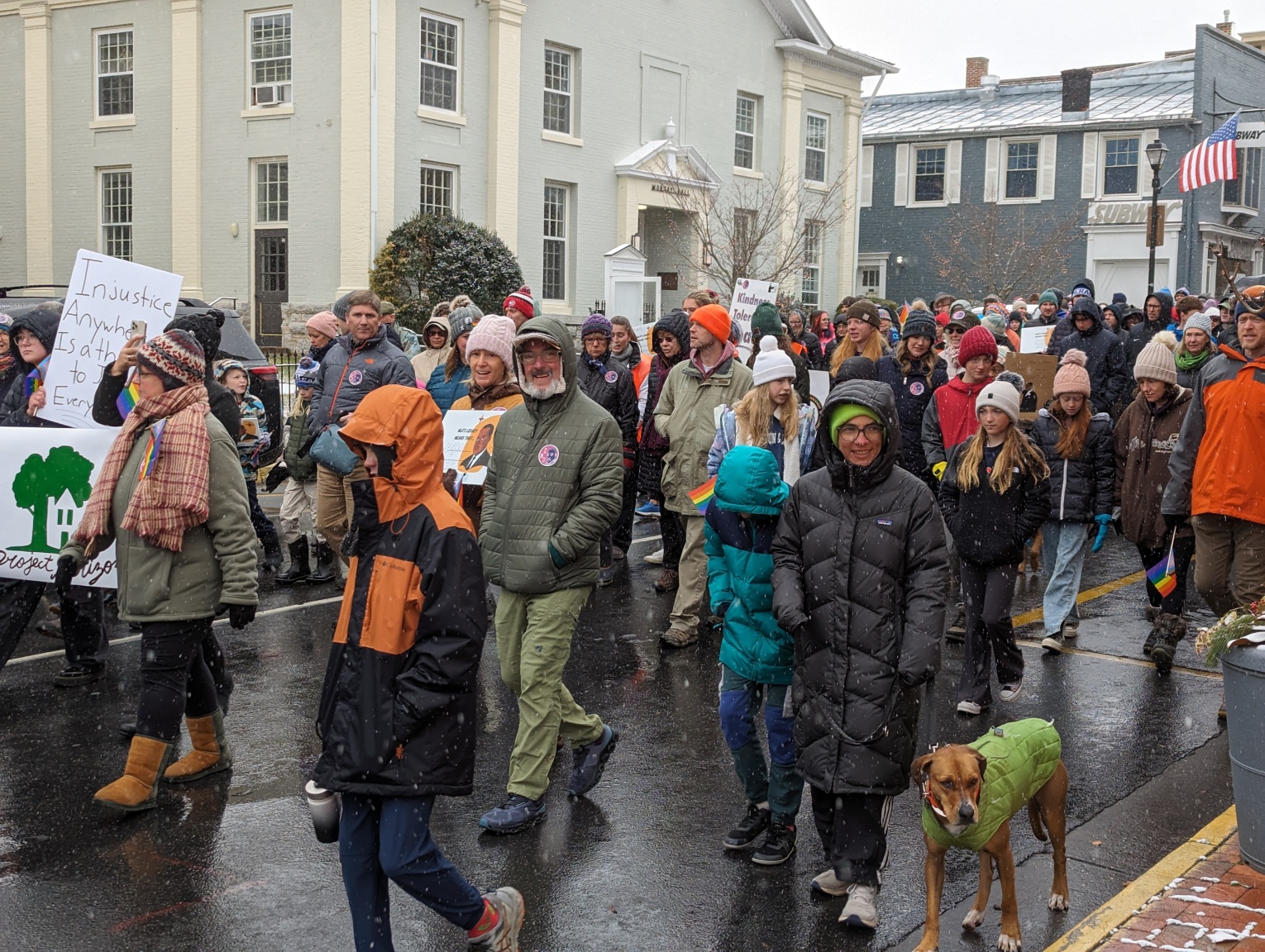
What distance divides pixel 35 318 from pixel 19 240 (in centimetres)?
2274

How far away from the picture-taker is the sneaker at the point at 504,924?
4133mm

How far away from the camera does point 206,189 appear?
2628 centimetres

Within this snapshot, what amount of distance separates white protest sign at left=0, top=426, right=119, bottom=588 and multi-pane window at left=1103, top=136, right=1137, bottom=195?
3948cm

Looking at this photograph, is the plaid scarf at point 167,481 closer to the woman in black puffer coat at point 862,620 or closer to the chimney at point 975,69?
the woman in black puffer coat at point 862,620

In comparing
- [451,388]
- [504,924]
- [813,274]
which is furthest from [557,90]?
[504,924]

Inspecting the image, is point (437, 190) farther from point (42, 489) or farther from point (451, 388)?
point (42, 489)

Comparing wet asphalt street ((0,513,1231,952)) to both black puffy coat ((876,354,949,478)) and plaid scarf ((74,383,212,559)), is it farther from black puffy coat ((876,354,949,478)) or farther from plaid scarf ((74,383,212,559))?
black puffy coat ((876,354,949,478))

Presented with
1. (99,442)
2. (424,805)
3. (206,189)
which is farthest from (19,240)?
(424,805)

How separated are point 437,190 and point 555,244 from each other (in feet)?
11.5

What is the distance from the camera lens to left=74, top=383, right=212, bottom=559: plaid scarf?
556 centimetres

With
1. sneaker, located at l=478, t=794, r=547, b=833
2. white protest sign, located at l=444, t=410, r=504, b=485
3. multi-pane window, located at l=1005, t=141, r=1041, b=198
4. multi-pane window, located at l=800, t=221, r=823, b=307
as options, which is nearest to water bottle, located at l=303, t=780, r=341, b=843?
sneaker, located at l=478, t=794, r=547, b=833

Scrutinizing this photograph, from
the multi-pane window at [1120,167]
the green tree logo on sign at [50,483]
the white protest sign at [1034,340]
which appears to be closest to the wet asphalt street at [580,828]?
the green tree logo on sign at [50,483]

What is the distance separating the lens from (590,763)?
19.5 ft

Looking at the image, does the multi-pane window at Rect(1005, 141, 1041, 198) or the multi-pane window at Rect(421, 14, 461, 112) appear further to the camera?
the multi-pane window at Rect(1005, 141, 1041, 198)
